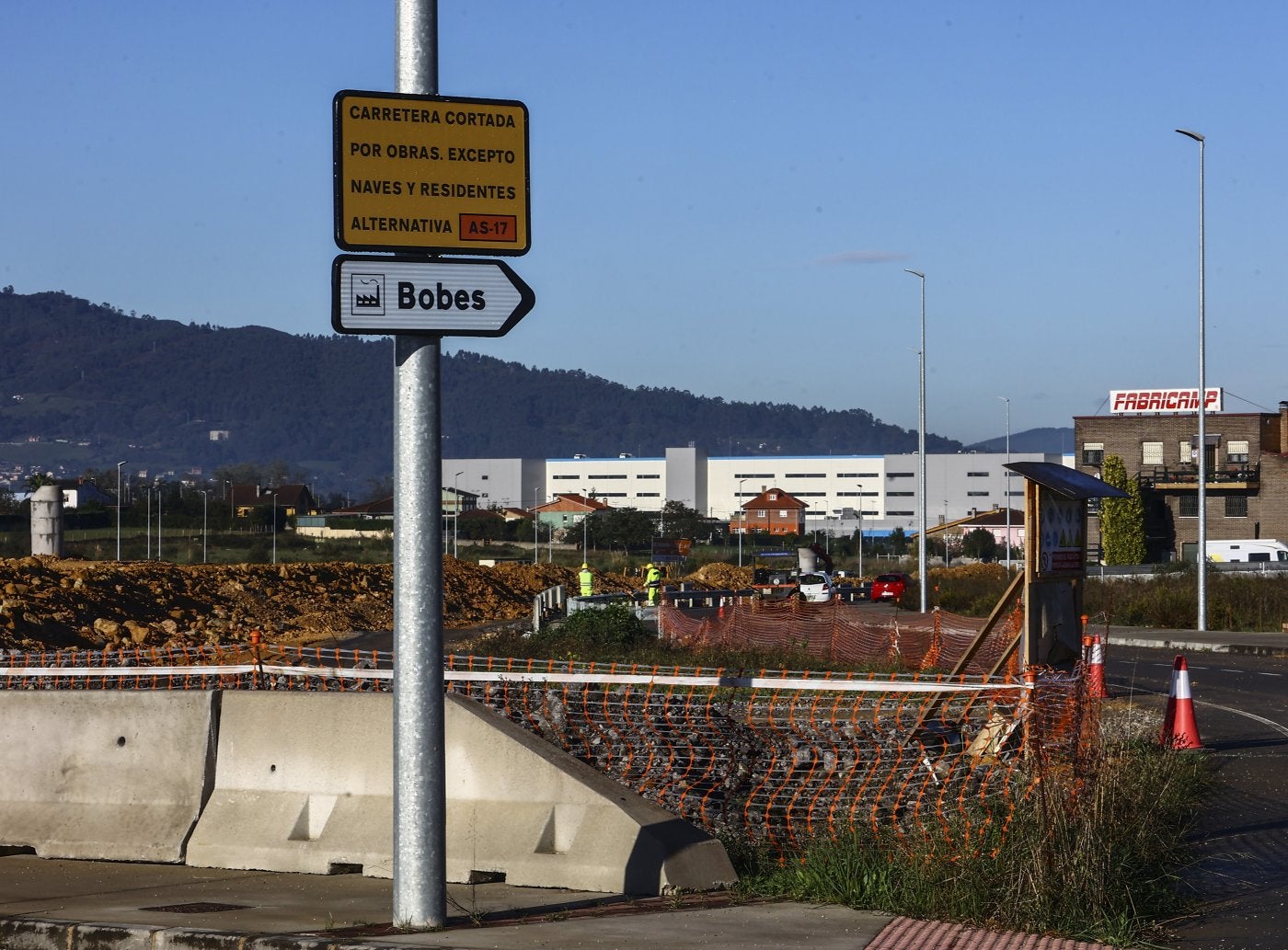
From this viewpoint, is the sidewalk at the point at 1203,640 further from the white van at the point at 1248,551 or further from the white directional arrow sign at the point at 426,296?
the white van at the point at 1248,551

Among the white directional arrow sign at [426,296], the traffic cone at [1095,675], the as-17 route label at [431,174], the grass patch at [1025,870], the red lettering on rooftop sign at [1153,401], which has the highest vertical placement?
the red lettering on rooftop sign at [1153,401]

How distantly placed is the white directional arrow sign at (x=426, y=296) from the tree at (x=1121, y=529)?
80566mm

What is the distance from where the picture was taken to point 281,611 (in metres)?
43.0

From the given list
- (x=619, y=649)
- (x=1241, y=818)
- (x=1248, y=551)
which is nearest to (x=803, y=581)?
(x=1248, y=551)

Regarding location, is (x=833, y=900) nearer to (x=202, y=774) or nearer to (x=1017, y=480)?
(x=202, y=774)

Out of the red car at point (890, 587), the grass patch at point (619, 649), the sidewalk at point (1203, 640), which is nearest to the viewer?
the grass patch at point (619, 649)

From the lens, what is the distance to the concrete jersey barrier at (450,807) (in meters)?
8.23

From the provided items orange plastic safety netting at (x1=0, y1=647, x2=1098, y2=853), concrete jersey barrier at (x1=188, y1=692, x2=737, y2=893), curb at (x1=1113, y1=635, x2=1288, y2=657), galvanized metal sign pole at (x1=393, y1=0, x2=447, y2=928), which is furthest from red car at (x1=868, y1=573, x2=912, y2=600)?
galvanized metal sign pole at (x1=393, y1=0, x2=447, y2=928)

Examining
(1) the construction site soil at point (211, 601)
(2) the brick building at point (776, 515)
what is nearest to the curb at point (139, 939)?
(1) the construction site soil at point (211, 601)

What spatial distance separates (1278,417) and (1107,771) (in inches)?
3898

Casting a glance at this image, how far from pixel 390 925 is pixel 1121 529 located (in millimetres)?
81518

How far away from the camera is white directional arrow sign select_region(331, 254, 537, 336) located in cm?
709

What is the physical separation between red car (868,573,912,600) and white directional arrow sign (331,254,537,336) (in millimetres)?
50813

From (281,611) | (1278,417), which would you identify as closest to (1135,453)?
(1278,417)
